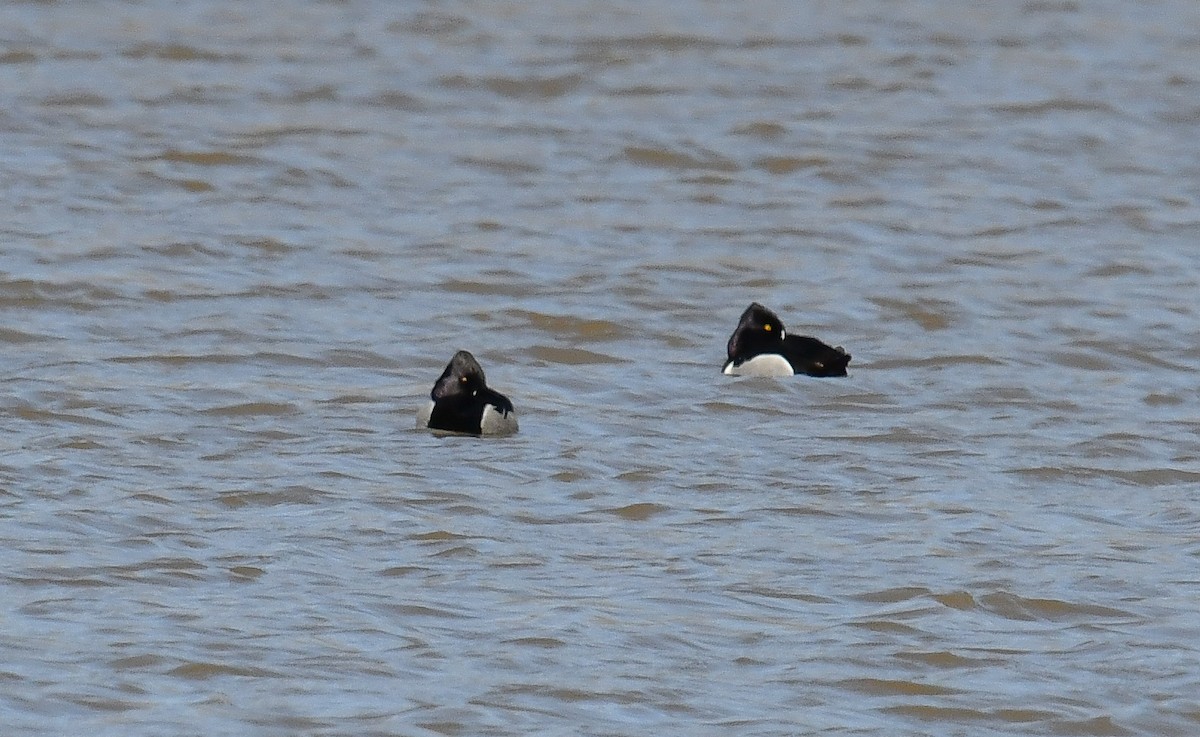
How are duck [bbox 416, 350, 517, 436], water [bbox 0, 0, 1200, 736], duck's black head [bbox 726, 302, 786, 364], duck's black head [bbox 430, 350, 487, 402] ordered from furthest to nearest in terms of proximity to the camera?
duck's black head [bbox 726, 302, 786, 364]
duck's black head [bbox 430, 350, 487, 402]
duck [bbox 416, 350, 517, 436]
water [bbox 0, 0, 1200, 736]

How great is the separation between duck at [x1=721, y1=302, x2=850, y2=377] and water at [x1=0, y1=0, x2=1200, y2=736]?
22cm

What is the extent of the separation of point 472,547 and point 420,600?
2.59ft

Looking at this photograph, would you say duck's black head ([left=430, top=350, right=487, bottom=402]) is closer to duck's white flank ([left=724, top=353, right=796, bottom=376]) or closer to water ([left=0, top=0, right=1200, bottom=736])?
water ([left=0, top=0, right=1200, bottom=736])

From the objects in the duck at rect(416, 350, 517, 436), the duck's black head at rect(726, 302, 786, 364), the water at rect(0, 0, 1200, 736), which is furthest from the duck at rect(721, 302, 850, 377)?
the duck at rect(416, 350, 517, 436)

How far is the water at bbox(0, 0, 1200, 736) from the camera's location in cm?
721

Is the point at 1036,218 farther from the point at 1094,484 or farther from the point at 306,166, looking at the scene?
the point at 1094,484

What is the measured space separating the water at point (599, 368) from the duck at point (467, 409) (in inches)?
6.8

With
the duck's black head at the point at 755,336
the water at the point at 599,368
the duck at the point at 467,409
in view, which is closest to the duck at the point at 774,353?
the duck's black head at the point at 755,336

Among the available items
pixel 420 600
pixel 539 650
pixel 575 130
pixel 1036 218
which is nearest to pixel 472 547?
pixel 420 600

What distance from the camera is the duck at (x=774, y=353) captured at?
12.3m

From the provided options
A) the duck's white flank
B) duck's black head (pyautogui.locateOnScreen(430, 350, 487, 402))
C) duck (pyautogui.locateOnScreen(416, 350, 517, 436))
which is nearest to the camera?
duck (pyautogui.locateOnScreen(416, 350, 517, 436))

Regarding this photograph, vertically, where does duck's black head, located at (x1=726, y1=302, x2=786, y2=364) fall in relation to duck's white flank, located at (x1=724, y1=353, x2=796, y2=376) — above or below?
above

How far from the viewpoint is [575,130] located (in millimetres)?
19297

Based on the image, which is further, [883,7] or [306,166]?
[883,7]
